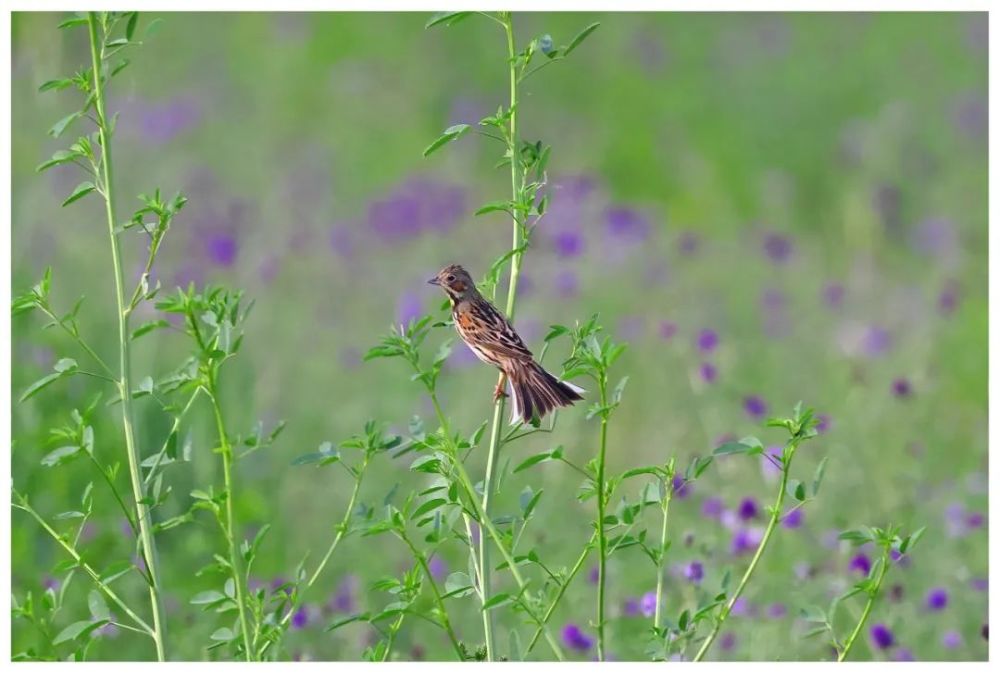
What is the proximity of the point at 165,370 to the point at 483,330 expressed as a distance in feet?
9.05

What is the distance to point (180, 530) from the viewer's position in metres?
4.16

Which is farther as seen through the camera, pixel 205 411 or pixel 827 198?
pixel 827 198

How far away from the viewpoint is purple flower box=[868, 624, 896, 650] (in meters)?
3.17

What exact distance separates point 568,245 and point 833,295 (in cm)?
112

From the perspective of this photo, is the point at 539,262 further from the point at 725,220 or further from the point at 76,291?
the point at 76,291

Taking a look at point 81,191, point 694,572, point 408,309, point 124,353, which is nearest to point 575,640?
point 694,572

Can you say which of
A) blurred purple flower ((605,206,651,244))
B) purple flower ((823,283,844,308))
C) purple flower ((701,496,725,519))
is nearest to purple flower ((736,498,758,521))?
purple flower ((701,496,725,519))

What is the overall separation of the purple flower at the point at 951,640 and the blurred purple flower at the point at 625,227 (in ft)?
10.7

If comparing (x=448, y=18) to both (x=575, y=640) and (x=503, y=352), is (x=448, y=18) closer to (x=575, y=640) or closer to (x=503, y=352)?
(x=503, y=352)

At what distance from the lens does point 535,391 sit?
6.94ft

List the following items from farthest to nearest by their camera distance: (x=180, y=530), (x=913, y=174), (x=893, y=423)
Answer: (x=913, y=174), (x=893, y=423), (x=180, y=530)

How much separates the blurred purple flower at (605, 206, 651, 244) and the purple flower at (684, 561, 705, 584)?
3523 mm

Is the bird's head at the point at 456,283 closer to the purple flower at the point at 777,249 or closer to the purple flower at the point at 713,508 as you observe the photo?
the purple flower at the point at 713,508

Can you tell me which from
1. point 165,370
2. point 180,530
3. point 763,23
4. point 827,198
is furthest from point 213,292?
point 763,23
